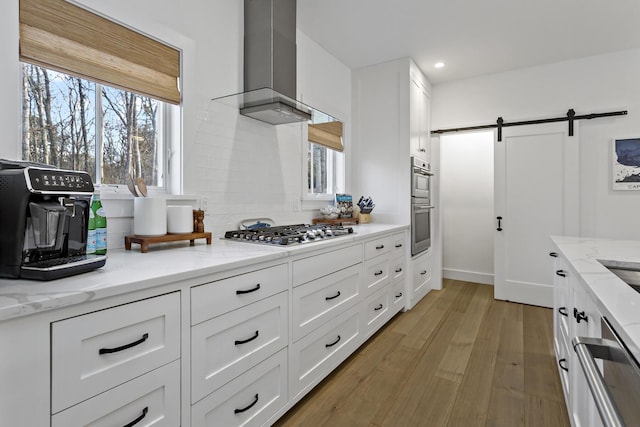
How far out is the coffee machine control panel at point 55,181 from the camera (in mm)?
954

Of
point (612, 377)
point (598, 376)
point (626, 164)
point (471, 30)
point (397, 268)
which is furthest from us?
point (626, 164)

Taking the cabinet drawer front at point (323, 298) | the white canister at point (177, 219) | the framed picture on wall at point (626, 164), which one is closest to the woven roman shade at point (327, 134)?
the cabinet drawer front at point (323, 298)

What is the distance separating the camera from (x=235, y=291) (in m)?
1.40

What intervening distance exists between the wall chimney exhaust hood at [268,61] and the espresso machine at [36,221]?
1316 millimetres

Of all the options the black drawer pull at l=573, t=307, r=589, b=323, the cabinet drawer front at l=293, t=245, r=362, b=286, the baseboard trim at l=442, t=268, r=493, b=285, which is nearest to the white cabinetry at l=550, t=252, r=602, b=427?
the black drawer pull at l=573, t=307, r=589, b=323

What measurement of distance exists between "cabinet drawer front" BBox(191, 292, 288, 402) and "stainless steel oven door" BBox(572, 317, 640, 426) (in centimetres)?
118

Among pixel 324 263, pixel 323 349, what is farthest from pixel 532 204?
pixel 323 349

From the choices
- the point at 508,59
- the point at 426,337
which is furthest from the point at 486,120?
the point at 426,337

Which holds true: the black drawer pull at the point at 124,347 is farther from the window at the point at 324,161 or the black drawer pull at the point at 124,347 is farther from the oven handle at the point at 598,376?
the window at the point at 324,161

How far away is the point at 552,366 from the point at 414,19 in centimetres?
292

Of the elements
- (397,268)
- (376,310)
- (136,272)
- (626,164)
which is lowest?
(376,310)

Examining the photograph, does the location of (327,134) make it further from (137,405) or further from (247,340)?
(137,405)

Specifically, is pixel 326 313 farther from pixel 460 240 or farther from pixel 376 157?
pixel 460 240

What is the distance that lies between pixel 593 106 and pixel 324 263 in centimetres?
355
